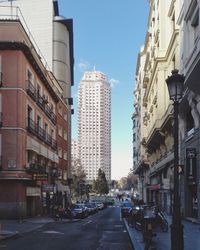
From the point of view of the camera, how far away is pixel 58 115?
7369 centimetres

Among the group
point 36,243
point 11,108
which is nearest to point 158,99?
point 11,108

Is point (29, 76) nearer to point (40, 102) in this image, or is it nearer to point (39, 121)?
point (40, 102)

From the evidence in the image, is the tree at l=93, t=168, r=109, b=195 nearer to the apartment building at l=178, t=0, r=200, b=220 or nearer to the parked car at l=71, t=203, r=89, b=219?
the parked car at l=71, t=203, r=89, b=219

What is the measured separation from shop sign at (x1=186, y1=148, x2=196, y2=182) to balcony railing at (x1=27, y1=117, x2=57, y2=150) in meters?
18.1

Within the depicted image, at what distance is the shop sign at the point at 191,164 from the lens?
30.1 m

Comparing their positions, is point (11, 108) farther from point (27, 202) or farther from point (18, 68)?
point (27, 202)

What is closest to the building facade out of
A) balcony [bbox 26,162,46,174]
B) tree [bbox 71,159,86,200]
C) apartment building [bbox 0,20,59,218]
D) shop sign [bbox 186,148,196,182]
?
balcony [bbox 26,162,46,174]

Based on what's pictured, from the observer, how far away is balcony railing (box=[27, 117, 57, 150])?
47.7 m

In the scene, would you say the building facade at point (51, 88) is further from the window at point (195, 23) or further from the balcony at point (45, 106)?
the window at point (195, 23)

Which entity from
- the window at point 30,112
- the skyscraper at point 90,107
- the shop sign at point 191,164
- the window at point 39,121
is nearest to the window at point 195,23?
the shop sign at point 191,164

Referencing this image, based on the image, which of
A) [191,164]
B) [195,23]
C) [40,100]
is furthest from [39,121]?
[195,23]

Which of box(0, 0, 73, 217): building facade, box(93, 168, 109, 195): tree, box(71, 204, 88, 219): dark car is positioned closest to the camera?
box(71, 204, 88, 219): dark car

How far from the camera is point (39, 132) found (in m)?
52.8

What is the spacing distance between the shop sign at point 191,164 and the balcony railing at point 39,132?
711 inches
